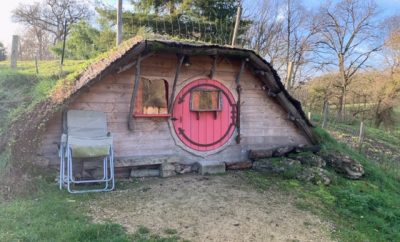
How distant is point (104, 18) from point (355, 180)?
13.0 m

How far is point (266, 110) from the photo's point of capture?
796 centimetres

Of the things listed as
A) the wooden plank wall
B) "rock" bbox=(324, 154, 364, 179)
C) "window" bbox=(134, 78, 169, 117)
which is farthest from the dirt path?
"rock" bbox=(324, 154, 364, 179)

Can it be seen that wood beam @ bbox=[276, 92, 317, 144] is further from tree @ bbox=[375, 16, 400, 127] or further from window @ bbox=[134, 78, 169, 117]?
tree @ bbox=[375, 16, 400, 127]

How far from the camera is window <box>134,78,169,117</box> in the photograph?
22.0ft

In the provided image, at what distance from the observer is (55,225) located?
4109 millimetres

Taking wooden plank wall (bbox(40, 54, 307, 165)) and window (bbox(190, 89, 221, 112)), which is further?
window (bbox(190, 89, 221, 112))

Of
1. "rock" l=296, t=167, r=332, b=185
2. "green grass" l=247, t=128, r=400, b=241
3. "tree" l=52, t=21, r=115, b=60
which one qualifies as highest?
"tree" l=52, t=21, r=115, b=60

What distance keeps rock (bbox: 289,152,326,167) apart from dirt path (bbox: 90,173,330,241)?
164cm

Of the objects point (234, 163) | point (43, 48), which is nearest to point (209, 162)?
point (234, 163)

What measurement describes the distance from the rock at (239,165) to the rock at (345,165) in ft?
6.11

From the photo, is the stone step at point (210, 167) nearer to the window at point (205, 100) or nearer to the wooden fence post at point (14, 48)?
the window at point (205, 100)

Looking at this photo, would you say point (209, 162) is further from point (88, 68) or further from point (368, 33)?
point (368, 33)

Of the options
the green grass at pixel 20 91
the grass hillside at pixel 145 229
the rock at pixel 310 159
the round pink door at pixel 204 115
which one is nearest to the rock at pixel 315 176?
the grass hillside at pixel 145 229

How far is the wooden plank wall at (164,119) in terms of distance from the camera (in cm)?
630
